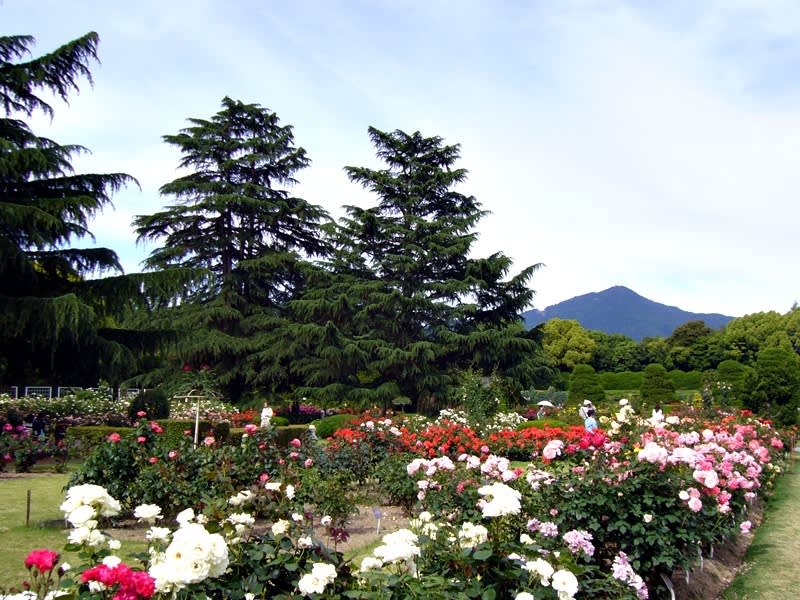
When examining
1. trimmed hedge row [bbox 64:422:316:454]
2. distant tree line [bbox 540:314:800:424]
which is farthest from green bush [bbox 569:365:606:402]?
trimmed hedge row [bbox 64:422:316:454]

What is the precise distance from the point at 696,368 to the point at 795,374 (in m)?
38.5

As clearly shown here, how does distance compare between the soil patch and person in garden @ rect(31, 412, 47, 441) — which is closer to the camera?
the soil patch

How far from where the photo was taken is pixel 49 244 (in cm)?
1266

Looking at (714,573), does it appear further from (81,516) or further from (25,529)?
(25,529)

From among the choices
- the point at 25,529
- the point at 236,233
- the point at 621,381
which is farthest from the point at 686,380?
the point at 25,529

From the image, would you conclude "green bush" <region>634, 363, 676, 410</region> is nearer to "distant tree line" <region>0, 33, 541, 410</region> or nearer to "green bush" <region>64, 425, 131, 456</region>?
"distant tree line" <region>0, 33, 541, 410</region>

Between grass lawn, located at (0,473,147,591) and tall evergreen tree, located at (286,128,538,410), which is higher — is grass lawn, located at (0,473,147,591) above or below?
below

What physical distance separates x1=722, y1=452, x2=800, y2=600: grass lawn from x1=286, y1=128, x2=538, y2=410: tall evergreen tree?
13.4 m

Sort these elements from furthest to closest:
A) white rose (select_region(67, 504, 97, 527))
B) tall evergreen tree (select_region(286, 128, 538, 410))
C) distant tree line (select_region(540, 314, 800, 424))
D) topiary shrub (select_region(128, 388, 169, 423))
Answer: distant tree line (select_region(540, 314, 800, 424)), tall evergreen tree (select_region(286, 128, 538, 410)), topiary shrub (select_region(128, 388, 169, 423)), white rose (select_region(67, 504, 97, 527))

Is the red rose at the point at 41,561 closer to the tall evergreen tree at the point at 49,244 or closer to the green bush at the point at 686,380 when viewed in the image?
the tall evergreen tree at the point at 49,244

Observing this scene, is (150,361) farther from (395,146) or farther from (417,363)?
(395,146)

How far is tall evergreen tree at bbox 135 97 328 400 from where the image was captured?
2203 centimetres

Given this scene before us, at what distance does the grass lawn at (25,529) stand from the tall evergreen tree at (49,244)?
4.01 m

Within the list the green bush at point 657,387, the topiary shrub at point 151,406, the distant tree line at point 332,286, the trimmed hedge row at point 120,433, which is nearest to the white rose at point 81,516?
the trimmed hedge row at point 120,433
